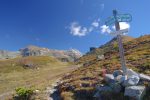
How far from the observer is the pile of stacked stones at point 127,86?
23.5 m

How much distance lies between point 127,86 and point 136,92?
1518 millimetres

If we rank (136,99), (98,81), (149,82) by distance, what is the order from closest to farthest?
(136,99), (149,82), (98,81)

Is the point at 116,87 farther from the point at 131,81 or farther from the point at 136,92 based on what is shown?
the point at 136,92

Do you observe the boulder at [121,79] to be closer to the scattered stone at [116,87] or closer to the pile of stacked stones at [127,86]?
the pile of stacked stones at [127,86]

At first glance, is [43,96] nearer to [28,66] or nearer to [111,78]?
[111,78]

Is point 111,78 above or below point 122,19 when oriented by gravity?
below

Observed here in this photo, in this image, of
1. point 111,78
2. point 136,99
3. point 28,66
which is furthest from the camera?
point 28,66

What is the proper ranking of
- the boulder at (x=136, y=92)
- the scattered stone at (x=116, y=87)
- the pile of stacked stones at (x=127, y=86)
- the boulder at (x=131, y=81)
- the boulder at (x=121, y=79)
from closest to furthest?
the boulder at (x=136, y=92) → the pile of stacked stones at (x=127, y=86) → the boulder at (x=131, y=81) → the scattered stone at (x=116, y=87) → the boulder at (x=121, y=79)

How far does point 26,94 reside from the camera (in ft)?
102

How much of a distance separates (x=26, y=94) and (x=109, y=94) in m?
9.49

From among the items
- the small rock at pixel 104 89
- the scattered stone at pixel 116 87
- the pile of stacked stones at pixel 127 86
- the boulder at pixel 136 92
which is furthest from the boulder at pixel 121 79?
the boulder at pixel 136 92

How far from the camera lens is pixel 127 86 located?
24.9m

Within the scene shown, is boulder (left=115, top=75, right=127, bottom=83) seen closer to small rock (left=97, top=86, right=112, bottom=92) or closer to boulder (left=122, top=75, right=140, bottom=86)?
boulder (left=122, top=75, right=140, bottom=86)

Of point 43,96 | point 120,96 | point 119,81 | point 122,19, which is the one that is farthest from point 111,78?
point 43,96
